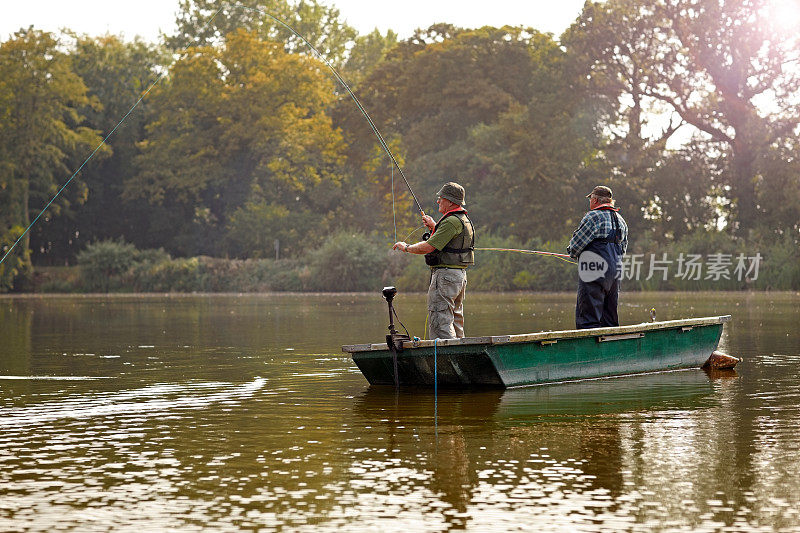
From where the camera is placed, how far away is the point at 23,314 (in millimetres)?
32969

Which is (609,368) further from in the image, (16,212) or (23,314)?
(16,212)

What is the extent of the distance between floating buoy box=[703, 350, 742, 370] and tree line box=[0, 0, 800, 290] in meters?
30.9

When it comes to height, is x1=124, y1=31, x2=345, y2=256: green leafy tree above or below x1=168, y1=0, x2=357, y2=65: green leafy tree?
below

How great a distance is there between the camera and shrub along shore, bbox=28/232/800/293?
43938mm

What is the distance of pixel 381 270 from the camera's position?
49.5 meters

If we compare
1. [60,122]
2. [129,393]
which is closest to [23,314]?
[129,393]

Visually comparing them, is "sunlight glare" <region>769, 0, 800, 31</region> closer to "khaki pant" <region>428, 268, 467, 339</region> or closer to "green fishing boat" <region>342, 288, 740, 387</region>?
"green fishing boat" <region>342, 288, 740, 387</region>

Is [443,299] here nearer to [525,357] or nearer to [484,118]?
[525,357]

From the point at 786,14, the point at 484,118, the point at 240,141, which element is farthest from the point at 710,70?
the point at 240,141

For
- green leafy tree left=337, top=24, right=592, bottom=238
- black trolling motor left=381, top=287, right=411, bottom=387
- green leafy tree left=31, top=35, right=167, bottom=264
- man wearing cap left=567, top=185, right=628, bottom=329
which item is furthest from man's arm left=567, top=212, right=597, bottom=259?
green leafy tree left=31, top=35, right=167, bottom=264

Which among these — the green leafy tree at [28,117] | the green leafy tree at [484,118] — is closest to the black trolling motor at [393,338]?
the green leafy tree at [484,118]

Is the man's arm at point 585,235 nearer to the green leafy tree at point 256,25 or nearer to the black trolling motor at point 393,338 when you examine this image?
the black trolling motor at point 393,338

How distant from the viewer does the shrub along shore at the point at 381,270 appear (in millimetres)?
43938

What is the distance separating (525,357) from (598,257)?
154cm
